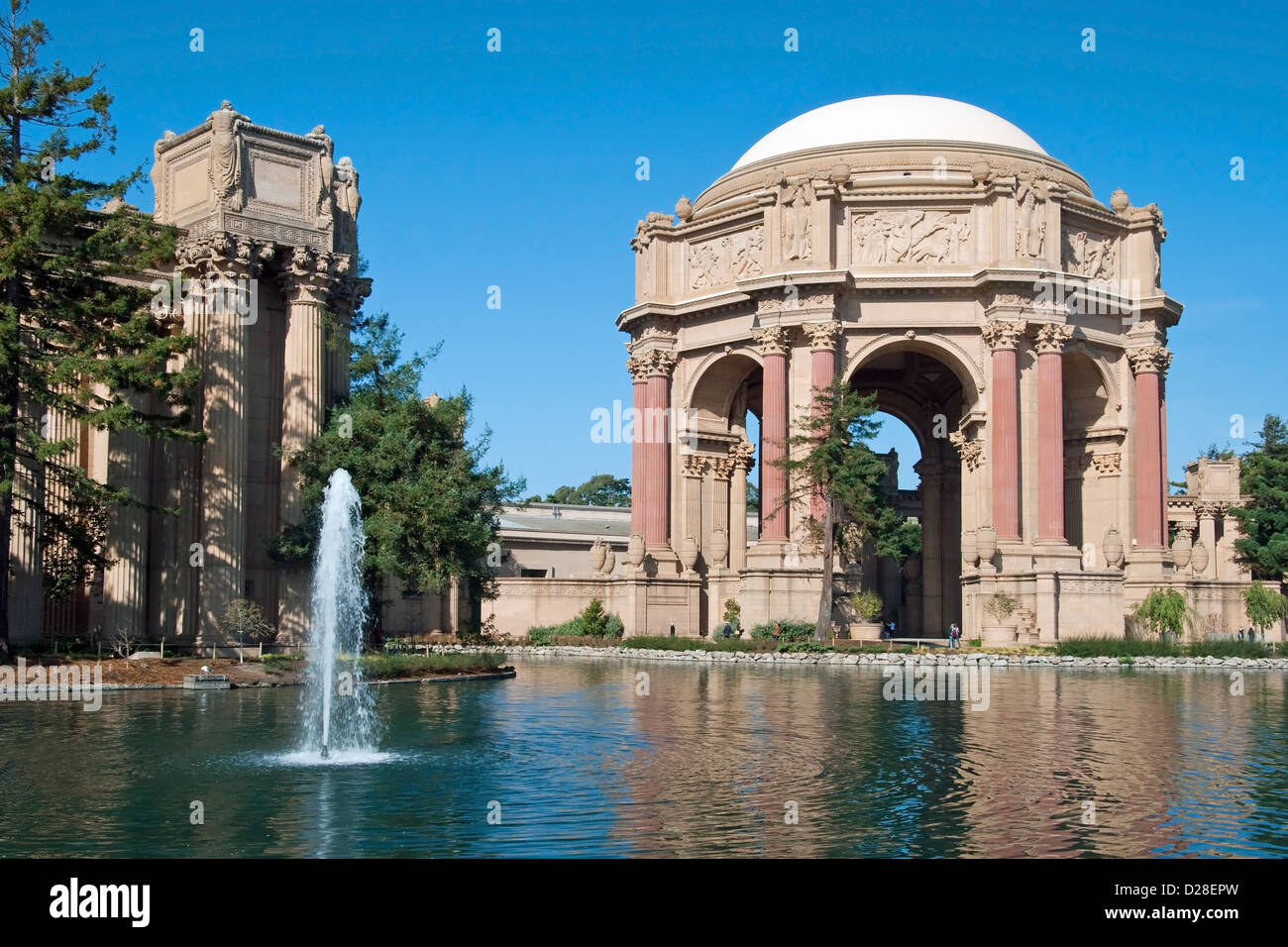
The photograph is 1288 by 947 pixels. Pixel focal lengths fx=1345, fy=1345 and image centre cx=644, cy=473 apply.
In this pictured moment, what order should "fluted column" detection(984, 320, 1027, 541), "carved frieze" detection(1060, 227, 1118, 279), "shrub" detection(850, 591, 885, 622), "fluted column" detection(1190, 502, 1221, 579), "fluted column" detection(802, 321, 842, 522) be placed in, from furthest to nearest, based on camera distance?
1. "fluted column" detection(1190, 502, 1221, 579)
2. "carved frieze" detection(1060, 227, 1118, 279)
3. "fluted column" detection(802, 321, 842, 522)
4. "fluted column" detection(984, 320, 1027, 541)
5. "shrub" detection(850, 591, 885, 622)

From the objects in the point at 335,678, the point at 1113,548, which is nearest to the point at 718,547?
the point at 1113,548

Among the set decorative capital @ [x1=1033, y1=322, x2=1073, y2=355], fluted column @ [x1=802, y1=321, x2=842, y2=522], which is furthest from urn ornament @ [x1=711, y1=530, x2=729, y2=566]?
decorative capital @ [x1=1033, y1=322, x2=1073, y2=355]

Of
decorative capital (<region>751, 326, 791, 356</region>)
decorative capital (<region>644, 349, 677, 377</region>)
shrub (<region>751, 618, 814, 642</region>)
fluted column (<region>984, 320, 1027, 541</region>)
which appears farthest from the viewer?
decorative capital (<region>644, 349, 677, 377</region>)

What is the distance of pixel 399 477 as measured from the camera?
31.9 m

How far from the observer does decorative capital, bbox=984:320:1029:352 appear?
54656 mm

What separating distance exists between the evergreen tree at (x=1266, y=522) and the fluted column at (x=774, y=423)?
24910 millimetres

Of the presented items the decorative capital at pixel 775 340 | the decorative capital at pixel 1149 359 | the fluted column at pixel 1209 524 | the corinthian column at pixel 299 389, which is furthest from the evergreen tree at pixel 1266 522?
the corinthian column at pixel 299 389

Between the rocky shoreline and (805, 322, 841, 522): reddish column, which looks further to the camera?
(805, 322, 841, 522): reddish column

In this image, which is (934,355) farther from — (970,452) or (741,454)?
(741,454)

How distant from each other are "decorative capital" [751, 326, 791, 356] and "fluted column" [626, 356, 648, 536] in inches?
331

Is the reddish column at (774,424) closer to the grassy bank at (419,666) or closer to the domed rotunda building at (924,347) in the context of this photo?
the domed rotunda building at (924,347)

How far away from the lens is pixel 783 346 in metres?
56.3

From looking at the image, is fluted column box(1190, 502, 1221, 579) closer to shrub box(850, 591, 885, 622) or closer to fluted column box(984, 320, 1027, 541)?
fluted column box(984, 320, 1027, 541)
